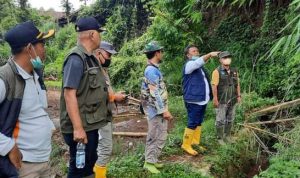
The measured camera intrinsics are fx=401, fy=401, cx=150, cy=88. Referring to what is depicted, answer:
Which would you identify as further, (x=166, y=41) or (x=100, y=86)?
(x=166, y=41)

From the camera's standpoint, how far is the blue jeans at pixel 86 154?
391 centimetres

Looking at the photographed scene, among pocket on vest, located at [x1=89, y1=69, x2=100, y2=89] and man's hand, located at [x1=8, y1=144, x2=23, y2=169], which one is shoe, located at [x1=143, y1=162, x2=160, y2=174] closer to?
pocket on vest, located at [x1=89, y1=69, x2=100, y2=89]

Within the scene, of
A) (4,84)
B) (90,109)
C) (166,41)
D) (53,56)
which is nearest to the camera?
(4,84)

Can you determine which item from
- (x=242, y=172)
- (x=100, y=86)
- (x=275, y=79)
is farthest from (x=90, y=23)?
(x=275, y=79)

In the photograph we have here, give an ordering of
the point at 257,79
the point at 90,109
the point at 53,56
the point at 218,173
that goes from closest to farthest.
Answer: the point at 90,109, the point at 218,173, the point at 257,79, the point at 53,56

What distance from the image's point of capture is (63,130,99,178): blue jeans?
3.91 meters

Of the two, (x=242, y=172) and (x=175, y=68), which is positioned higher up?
(x=175, y=68)

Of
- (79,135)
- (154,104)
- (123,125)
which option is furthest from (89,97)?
(123,125)

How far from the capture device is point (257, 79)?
9695mm

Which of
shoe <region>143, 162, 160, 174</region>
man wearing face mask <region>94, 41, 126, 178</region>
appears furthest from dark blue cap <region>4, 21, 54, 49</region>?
shoe <region>143, 162, 160, 174</region>

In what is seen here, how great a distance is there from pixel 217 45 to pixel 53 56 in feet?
58.9

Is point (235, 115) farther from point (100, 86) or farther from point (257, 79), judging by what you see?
point (100, 86)

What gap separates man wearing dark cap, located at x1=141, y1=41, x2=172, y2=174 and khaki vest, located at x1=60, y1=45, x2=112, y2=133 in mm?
1336

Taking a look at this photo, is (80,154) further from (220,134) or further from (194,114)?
(220,134)
